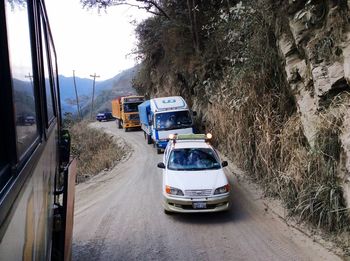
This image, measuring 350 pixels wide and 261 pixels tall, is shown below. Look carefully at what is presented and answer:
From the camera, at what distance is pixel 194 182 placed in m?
9.81

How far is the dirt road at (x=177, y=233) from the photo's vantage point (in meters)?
7.62

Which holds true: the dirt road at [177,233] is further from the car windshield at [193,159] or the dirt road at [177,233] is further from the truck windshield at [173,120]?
the truck windshield at [173,120]

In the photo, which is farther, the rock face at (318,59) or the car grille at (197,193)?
the car grille at (197,193)

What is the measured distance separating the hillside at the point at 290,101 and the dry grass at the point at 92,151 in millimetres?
5563

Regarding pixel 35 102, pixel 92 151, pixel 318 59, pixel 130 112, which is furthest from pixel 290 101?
pixel 130 112

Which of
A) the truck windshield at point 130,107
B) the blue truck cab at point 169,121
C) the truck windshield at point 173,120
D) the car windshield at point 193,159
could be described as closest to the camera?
the car windshield at point 193,159

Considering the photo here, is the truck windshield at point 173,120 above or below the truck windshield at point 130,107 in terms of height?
below

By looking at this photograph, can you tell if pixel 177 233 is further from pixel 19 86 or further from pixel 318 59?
pixel 19 86

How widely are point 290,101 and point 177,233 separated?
5.50m

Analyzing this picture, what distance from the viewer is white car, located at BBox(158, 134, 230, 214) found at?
9.53 m

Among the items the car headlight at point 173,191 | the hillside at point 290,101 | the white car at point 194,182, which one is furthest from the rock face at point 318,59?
the car headlight at point 173,191

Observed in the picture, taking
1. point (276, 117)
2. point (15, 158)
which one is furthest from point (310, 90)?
point (15, 158)

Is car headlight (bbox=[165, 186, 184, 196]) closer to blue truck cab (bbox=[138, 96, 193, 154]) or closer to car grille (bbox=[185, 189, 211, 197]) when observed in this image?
car grille (bbox=[185, 189, 211, 197])

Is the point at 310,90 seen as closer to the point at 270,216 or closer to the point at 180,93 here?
the point at 270,216
